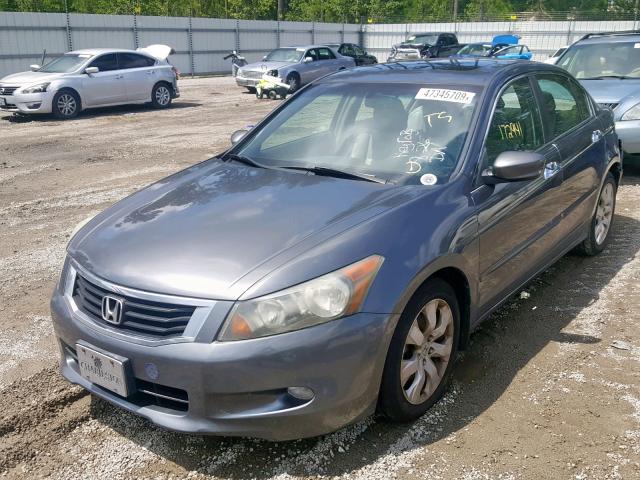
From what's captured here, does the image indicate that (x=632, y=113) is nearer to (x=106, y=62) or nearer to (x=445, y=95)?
(x=445, y=95)

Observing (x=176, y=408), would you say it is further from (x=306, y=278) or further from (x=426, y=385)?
(x=426, y=385)

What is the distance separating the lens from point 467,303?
3.38 metres

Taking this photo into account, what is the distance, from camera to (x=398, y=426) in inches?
121

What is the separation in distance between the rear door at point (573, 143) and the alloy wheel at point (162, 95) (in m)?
13.8

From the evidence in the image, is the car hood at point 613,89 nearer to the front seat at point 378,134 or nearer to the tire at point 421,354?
the front seat at point 378,134

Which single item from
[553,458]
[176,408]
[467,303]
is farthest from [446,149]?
[176,408]

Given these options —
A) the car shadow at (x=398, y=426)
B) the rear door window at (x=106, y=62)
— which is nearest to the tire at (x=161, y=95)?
the rear door window at (x=106, y=62)

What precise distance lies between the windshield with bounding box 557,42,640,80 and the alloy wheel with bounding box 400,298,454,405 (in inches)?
280

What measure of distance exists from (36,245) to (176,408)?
3.92 m

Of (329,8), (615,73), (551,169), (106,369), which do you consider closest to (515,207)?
(551,169)

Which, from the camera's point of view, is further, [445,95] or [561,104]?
[561,104]

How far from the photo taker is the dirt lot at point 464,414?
9.28 ft

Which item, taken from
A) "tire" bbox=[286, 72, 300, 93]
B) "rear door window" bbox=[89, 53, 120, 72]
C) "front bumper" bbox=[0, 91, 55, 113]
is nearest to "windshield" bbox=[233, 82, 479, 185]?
"front bumper" bbox=[0, 91, 55, 113]

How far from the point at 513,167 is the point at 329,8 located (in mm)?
49408
